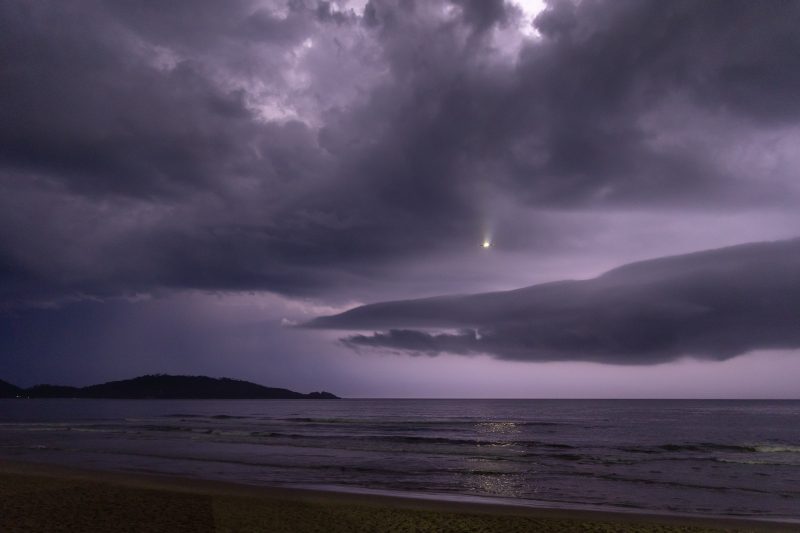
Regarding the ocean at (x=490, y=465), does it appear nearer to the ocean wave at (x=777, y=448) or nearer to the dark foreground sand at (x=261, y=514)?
the ocean wave at (x=777, y=448)

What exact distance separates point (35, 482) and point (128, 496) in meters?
4.82

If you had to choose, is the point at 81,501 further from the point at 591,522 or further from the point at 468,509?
the point at 591,522

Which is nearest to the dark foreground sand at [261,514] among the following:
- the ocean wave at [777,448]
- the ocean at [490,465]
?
the ocean at [490,465]

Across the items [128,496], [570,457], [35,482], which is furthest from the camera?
[570,457]

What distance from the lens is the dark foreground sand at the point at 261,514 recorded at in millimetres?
11359

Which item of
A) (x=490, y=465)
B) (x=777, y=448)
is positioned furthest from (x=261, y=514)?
(x=777, y=448)

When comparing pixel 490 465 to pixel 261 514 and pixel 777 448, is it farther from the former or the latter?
pixel 777 448

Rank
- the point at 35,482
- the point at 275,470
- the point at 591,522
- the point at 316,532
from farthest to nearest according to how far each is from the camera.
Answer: the point at 275,470 → the point at 35,482 → the point at 591,522 → the point at 316,532

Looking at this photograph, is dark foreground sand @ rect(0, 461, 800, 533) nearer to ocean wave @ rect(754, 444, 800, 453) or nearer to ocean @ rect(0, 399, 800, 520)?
ocean @ rect(0, 399, 800, 520)

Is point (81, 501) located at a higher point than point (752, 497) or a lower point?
higher

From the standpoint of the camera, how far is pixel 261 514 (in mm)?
12859

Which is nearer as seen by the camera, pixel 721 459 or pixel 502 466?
pixel 502 466

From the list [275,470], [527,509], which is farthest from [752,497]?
[275,470]

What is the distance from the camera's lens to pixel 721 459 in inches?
1226
